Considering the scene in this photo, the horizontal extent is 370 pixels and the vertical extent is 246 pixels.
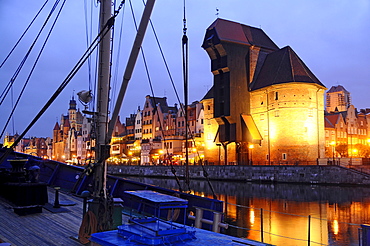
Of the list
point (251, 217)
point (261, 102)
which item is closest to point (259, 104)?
point (261, 102)

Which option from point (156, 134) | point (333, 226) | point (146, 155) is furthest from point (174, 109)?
point (333, 226)

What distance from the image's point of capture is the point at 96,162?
970 cm

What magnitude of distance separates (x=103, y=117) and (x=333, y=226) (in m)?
14.2

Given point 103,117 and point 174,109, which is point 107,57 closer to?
point 103,117

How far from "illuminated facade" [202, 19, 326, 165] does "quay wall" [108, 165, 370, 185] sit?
487cm

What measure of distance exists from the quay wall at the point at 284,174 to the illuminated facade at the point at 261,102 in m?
4.87

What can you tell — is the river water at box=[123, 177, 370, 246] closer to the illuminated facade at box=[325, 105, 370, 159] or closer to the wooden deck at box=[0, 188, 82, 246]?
the wooden deck at box=[0, 188, 82, 246]

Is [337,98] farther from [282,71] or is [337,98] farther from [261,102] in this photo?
[261,102]

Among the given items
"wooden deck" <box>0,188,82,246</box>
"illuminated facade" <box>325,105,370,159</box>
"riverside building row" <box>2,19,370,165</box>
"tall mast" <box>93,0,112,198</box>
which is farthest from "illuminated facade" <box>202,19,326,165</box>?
"tall mast" <box>93,0,112,198</box>

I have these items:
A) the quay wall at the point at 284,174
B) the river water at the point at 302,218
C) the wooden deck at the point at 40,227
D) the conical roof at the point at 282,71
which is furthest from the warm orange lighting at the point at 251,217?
the conical roof at the point at 282,71

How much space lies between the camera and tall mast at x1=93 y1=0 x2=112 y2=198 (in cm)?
953

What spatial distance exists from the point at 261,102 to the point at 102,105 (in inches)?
1969

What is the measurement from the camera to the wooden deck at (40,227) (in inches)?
325

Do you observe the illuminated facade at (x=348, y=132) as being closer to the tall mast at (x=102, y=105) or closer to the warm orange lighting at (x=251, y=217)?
the warm orange lighting at (x=251, y=217)
